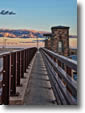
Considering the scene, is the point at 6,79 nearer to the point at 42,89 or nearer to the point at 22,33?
the point at 42,89

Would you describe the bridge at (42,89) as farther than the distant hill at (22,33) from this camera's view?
No

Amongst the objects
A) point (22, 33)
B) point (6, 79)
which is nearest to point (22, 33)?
point (22, 33)

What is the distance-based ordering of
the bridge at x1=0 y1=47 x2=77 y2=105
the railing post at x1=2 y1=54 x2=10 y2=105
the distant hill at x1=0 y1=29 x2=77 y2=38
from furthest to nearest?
1. the distant hill at x1=0 y1=29 x2=77 y2=38
2. the railing post at x1=2 y1=54 x2=10 y2=105
3. the bridge at x1=0 y1=47 x2=77 y2=105

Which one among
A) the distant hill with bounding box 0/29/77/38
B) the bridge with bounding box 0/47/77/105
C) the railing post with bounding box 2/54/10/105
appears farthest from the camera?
the distant hill with bounding box 0/29/77/38

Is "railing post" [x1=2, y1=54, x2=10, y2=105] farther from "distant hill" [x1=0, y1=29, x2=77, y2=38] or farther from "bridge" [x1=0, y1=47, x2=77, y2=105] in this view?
"distant hill" [x1=0, y1=29, x2=77, y2=38]

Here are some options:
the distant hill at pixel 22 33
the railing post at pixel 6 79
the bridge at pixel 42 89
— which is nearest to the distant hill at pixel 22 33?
the distant hill at pixel 22 33

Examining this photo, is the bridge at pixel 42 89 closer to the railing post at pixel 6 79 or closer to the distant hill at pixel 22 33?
the railing post at pixel 6 79

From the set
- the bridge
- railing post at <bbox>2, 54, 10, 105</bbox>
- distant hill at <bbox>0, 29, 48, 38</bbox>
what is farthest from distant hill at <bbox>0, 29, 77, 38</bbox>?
railing post at <bbox>2, 54, 10, 105</bbox>

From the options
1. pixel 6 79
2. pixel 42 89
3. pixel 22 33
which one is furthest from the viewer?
pixel 22 33

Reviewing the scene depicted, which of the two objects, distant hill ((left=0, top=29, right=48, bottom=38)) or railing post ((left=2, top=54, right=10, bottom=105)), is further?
distant hill ((left=0, top=29, right=48, bottom=38))

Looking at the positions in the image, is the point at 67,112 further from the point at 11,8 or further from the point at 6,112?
the point at 11,8

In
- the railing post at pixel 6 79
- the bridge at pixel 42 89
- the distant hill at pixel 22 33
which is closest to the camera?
the bridge at pixel 42 89

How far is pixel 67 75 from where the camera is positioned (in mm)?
1994

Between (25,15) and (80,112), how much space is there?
1.81 metres
